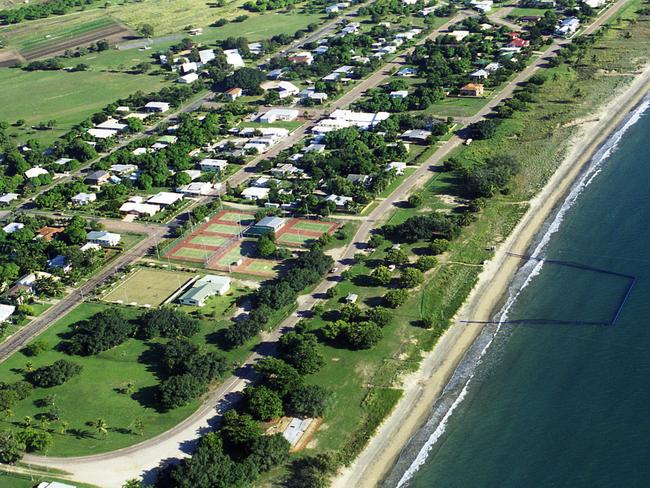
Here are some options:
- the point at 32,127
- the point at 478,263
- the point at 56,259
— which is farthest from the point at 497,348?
the point at 32,127

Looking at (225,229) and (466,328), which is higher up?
(225,229)

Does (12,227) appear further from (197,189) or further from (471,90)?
(471,90)

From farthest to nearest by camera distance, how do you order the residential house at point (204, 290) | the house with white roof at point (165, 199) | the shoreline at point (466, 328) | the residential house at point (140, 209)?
1. the house with white roof at point (165, 199)
2. the residential house at point (140, 209)
3. the residential house at point (204, 290)
4. the shoreline at point (466, 328)

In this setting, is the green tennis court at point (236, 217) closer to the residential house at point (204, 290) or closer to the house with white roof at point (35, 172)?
the residential house at point (204, 290)

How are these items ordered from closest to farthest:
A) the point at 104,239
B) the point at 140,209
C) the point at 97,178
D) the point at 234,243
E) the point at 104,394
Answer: the point at 104,394, the point at 234,243, the point at 104,239, the point at 140,209, the point at 97,178

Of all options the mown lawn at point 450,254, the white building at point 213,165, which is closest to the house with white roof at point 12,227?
the white building at point 213,165

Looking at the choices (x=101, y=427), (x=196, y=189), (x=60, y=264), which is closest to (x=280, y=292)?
(x=101, y=427)
